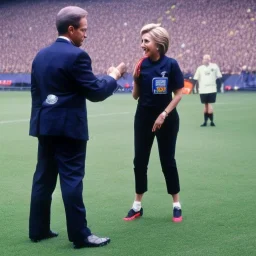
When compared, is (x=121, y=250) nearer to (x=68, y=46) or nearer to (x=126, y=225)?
(x=126, y=225)

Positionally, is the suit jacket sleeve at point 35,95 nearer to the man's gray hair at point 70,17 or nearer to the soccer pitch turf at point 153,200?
the man's gray hair at point 70,17

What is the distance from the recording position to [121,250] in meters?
5.29

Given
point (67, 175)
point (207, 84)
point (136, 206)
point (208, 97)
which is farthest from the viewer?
point (207, 84)

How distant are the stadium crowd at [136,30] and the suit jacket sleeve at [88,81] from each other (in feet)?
106

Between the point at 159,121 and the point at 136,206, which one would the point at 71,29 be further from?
the point at 136,206

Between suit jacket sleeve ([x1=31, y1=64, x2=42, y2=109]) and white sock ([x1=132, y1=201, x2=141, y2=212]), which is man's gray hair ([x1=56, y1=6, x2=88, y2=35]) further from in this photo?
white sock ([x1=132, y1=201, x2=141, y2=212])

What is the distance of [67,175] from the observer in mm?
5254

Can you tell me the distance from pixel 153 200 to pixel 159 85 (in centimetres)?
166

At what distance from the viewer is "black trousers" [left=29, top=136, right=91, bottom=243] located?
207 inches

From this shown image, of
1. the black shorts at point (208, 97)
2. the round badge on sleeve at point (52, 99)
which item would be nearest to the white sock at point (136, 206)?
the round badge on sleeve at point (52, 99)

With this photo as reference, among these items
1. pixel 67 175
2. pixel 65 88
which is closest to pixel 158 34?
pixel 65 88

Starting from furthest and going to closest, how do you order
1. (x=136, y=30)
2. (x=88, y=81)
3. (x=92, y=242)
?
(x=136, y=30), (x=92, y=242), (x=88, y=81)

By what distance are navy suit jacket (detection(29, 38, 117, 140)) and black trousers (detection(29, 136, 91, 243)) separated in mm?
144

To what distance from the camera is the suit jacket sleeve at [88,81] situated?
5055 millimetres
